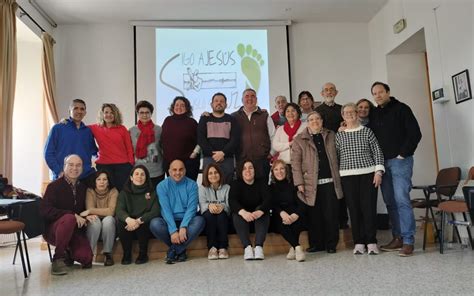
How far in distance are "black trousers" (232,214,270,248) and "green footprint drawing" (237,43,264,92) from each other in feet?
10.1

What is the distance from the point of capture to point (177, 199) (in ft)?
10.5

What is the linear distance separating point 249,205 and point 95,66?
3.75m

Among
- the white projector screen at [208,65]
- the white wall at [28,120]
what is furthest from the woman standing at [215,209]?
the white wall at [28,120]

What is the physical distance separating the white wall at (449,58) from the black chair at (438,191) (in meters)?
0.19

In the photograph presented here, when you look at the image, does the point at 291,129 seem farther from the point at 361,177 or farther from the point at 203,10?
the point at 203,10

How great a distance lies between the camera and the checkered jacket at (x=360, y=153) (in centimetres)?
310

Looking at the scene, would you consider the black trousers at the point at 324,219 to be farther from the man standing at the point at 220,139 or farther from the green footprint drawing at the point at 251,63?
the green footprint drawing at the point at 251,63

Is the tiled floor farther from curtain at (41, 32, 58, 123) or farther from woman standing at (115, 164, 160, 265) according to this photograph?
curtain at (41, 32, 58, 123)

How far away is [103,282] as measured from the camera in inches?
97.7

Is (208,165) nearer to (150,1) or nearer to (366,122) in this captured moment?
(366,122)

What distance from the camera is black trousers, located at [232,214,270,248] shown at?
308 cm

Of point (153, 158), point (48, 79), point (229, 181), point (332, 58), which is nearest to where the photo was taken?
point (229, 181)

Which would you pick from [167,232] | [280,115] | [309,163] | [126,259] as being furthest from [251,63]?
[126,259]

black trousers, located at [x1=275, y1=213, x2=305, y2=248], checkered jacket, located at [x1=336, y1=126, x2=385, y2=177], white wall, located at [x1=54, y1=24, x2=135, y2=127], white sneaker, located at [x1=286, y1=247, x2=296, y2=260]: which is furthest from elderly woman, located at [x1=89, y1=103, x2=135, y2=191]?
white wall, located at [x1=54, y1=24, x2=135, y2=127]
